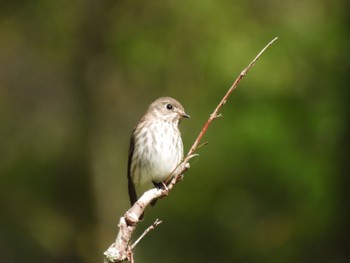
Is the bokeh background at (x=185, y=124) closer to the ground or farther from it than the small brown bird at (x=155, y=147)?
farther from it

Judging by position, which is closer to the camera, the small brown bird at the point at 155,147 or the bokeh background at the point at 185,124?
the small brown bird at the point at 155,147

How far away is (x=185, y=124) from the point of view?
9867mm

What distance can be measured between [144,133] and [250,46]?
3839 millimetres

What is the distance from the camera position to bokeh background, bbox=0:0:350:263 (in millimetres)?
9852

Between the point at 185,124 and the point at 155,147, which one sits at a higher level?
the point at 185,124

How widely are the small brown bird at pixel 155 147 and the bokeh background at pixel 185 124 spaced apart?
2678 mm

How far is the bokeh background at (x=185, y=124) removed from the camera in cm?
985

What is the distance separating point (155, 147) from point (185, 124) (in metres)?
3.38

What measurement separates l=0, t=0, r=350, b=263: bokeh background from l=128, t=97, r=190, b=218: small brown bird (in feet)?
8.79

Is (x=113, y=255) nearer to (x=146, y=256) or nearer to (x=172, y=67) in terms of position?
(x=146, y=256)

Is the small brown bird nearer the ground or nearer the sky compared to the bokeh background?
nearer the ground

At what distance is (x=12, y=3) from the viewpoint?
11008 millimetres

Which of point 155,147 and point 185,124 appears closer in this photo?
point 155,147

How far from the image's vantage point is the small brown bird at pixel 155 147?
6.41 m
